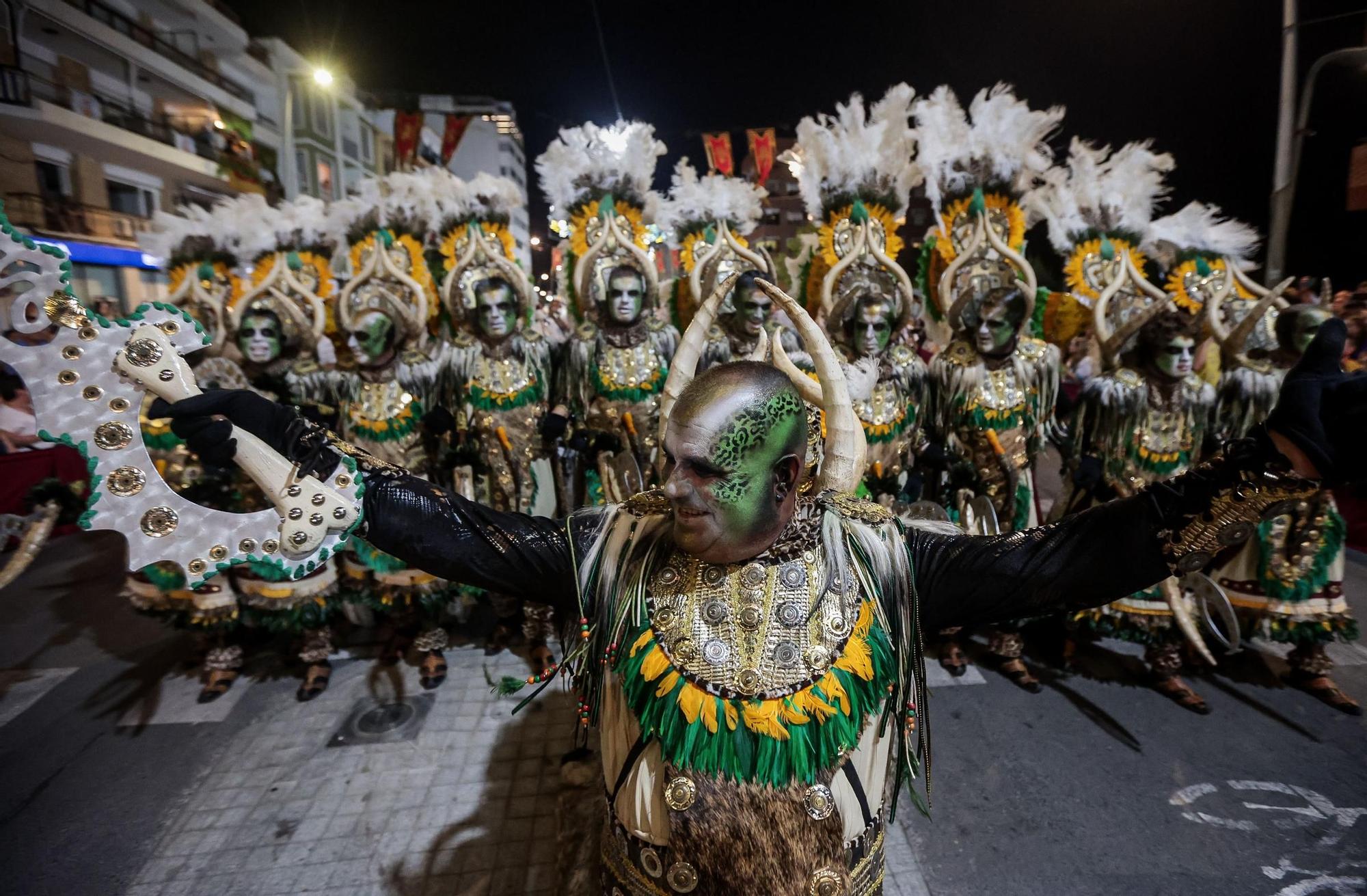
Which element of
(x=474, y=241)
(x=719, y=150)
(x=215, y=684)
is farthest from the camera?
(x=719, y=150)

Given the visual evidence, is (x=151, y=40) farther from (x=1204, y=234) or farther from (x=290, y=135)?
(x=1204, y=234)

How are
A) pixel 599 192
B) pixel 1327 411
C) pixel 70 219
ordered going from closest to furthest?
1. pixel 1327 411
2. pixel 70 219
3. pixel 599 192

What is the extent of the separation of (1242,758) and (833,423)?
11.9 ft

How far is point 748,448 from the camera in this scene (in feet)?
4.20

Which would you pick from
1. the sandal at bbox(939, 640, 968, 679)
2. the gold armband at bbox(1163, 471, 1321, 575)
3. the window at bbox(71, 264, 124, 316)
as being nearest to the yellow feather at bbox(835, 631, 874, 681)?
the gold armband at bbox(1163, 471, 1321, 575)

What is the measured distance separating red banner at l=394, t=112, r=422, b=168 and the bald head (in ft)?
33.0

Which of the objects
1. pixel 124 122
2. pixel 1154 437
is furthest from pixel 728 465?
pixel 124 122

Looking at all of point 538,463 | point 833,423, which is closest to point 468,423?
point 538,463

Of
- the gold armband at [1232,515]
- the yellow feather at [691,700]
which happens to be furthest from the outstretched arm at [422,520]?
the gold armband at [1232,515]

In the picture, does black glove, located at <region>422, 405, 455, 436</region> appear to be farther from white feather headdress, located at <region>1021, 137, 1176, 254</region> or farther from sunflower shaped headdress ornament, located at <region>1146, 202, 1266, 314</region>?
sunflower shaped headdress ornament, located at <region>1146, 202, 1266, 314</region>

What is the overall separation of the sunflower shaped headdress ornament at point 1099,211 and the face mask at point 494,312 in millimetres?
3897

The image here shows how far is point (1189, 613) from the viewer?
3971 millimetres

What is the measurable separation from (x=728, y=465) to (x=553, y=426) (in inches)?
140

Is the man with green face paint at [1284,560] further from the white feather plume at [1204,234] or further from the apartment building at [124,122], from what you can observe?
the apartment building at [124,122]
